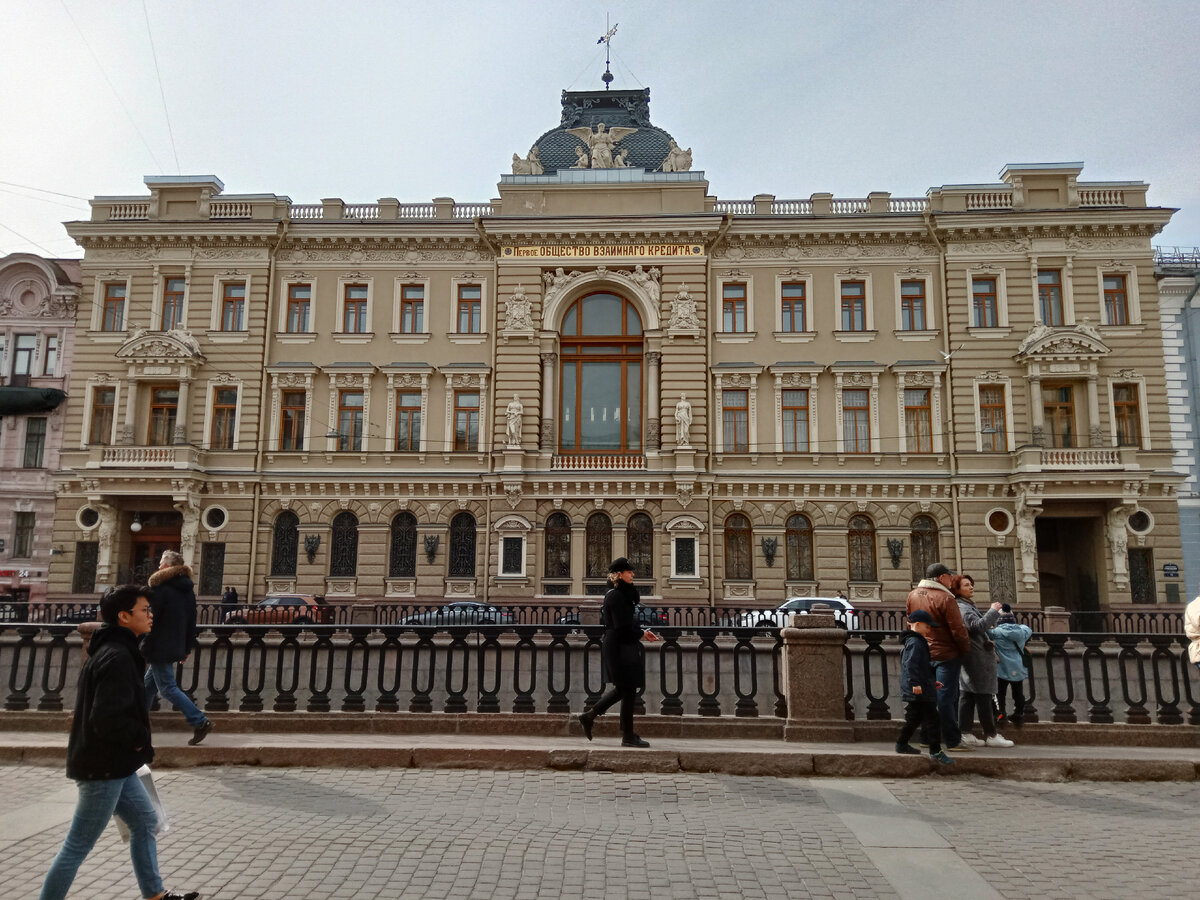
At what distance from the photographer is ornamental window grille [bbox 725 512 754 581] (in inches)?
1139

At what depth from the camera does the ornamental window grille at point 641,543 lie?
2864 cm

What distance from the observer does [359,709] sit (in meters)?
9.98

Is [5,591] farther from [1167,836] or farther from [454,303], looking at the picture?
[1167,836]

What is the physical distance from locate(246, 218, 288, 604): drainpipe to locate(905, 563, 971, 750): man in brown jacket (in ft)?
85.2

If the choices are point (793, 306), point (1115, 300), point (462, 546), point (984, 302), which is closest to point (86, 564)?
point (462, 546)

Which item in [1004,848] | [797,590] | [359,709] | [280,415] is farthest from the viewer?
[280,415]

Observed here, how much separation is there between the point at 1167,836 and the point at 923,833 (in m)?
1.98

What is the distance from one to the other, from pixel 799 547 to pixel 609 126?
733 inches

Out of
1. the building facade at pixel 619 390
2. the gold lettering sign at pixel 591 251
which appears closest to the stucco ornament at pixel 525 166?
the building facade at pixel 619 390

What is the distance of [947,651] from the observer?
28.4 feet

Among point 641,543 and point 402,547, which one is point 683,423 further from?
point 402,547

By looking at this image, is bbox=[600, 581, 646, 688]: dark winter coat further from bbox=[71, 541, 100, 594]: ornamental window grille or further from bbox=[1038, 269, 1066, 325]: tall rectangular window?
bbox=[71, 541, 100, 594]: ornamental window grille

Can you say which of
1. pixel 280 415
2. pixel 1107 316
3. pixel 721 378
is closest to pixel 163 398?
pixel 280 415


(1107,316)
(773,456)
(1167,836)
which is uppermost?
(1107,316)
